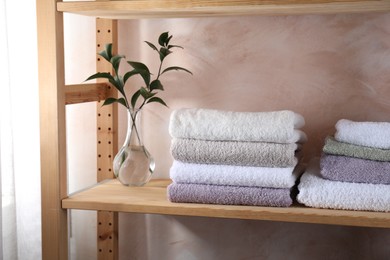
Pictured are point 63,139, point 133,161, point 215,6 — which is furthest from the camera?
point 133,161

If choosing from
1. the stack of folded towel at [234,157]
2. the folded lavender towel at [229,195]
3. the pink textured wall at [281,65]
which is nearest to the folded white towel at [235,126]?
the stack of folded towel at [234,157]

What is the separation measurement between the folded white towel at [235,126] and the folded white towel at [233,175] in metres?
0.06

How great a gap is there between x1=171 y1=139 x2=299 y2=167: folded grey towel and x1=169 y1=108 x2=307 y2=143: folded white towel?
0.01m

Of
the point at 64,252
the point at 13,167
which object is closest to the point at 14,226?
the point at 13,167

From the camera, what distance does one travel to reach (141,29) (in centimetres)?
172

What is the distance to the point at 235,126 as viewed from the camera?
4.63 feet

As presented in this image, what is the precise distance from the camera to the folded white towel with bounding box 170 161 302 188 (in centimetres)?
139

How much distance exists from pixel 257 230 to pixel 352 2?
0.65m

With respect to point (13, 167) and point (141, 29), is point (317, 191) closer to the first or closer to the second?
point (141, 29)

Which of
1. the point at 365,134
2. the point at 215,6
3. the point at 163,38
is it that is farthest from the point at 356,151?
the point at 163,38

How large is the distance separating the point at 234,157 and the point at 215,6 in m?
0.31

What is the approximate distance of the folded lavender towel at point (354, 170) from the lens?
53.7 inches

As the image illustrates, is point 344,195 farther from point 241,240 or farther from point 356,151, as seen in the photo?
point 241,240

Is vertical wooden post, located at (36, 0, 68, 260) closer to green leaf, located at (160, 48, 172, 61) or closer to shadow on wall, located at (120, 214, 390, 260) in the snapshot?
green leaf, located at (160, 48, 172, 61)
